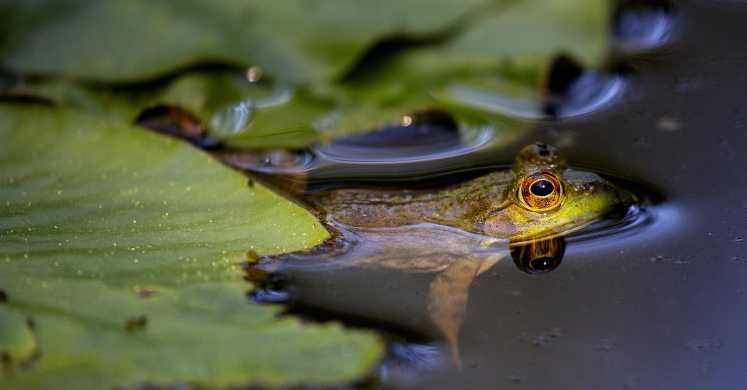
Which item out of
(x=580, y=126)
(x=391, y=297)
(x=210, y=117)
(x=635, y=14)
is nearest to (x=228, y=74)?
(x=210, y=117)

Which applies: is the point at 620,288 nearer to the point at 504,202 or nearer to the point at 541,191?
the point at 541,191

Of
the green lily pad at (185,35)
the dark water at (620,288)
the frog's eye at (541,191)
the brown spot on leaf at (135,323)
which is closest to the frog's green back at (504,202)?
the frog's eye at (541,191)

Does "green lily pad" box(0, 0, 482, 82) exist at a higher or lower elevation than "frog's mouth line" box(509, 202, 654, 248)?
higher

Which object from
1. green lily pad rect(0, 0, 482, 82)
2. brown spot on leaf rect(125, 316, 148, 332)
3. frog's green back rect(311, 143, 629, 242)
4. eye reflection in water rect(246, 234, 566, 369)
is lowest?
brown spot on leaf rect(125, 316, 148, 332)

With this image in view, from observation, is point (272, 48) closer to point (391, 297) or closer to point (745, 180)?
point (391, 297)

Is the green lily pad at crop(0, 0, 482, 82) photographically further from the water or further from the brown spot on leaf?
the brown spot on leaf

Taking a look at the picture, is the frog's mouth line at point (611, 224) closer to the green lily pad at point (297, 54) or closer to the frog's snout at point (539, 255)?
the frog's snout at point (539, 255)

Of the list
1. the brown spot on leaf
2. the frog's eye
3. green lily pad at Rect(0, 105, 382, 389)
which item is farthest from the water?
the brown spot on leaf

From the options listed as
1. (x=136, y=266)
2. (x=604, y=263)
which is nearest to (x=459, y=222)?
(x=604, y=263)
